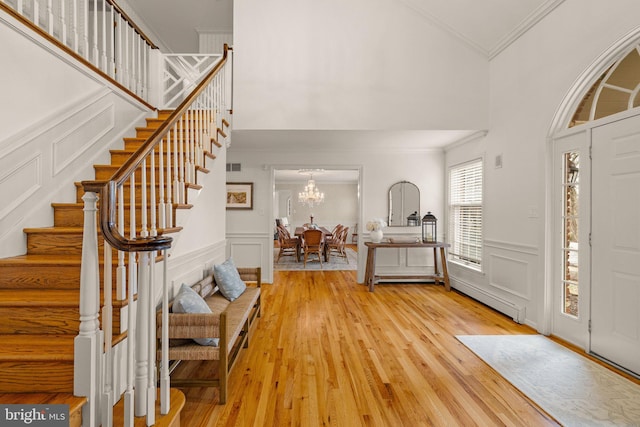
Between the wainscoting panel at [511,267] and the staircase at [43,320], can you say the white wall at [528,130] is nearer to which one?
the wainscoting panel at [511,267]

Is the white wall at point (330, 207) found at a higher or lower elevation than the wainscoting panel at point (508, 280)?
higher

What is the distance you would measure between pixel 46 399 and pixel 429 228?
5.40 m

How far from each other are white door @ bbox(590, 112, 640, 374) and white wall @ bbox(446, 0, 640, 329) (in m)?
0.60

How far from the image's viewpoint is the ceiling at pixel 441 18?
3.73m

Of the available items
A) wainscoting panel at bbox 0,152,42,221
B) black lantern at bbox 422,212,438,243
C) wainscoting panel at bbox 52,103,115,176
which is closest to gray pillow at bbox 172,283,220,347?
wainscoting panel at bbox 0,152,42,221

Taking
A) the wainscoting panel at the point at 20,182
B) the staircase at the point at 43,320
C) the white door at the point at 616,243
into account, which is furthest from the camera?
the white door at the point at 616,243

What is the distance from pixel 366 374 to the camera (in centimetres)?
257

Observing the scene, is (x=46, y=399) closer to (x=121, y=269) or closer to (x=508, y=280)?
(x=121, y=269)

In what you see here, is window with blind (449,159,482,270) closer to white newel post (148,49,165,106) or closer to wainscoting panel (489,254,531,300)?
wainscoting panel (489,254,531,300)

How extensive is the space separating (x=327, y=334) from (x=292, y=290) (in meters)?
2.00

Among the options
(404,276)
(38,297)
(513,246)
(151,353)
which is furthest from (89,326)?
(404,276)

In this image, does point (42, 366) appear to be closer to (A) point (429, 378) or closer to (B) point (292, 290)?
(A) point (429, 378)

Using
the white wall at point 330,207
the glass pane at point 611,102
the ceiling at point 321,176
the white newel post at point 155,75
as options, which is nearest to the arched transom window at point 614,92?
the glass pane at point 611,102

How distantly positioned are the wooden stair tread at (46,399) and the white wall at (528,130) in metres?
3.96
